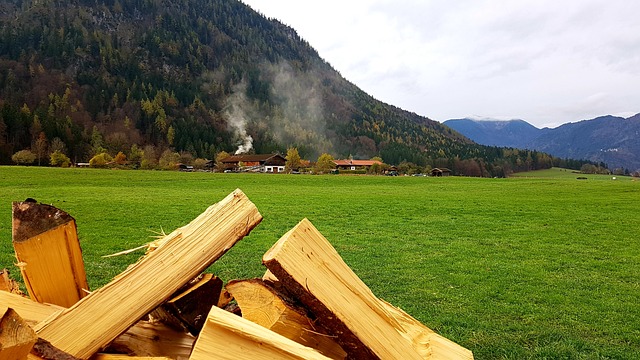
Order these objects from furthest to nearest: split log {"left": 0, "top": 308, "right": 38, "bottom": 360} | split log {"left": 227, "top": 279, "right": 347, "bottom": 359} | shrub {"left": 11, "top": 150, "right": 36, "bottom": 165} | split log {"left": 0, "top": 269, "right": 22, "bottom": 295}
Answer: shrub {"left": 11, "top": 150, "right": 36, "bottom": 165}, split log {"left": 0, "top": 269, "right": 22, "bottom": 295}, split log {"left": 227, "top": 279, "right": 347, "bottom": 359}, split log {"left": 0, "top": 308, "right": 38, "bottom": 360}

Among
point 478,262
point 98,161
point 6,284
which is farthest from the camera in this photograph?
point 98,161

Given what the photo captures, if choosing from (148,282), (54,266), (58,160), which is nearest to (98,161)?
(58,160)

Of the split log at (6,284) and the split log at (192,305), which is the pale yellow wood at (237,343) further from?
the split log at (6,284)

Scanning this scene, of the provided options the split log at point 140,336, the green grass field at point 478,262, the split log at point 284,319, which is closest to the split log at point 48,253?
the split log at point 140,336

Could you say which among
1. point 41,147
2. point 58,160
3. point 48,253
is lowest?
point 58,160

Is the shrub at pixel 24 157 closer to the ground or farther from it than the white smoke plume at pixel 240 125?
closer to the ground

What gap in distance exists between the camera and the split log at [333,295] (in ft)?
6.77

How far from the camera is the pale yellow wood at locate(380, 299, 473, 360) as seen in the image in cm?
249

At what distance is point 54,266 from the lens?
2531 millimetres

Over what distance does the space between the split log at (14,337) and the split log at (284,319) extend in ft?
3.27

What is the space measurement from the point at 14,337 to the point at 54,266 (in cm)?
88

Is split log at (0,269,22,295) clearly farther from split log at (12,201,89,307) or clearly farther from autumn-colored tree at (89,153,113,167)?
autumn-colored tree at (89,153,113,167)

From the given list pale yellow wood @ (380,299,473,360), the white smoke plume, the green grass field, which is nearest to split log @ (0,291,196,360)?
pale yellow wood @ (380,299,473,360)

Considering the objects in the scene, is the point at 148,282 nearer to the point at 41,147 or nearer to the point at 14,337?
the point at 14,337
